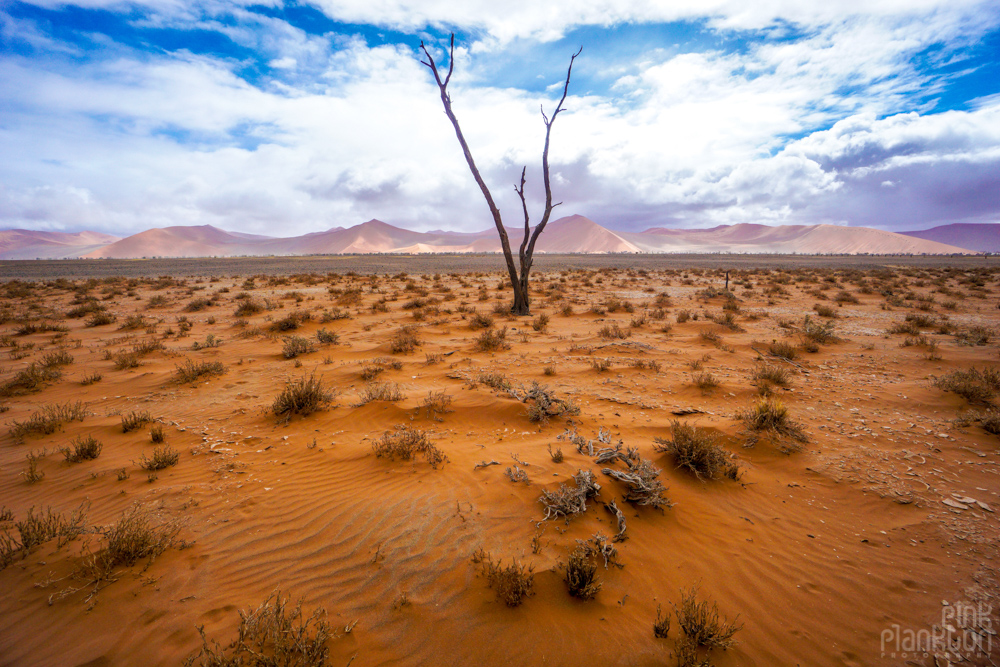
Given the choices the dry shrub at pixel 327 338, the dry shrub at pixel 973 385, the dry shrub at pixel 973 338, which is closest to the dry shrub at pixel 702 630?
the dry shrub at pixel 973 385

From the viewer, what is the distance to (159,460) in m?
4.38

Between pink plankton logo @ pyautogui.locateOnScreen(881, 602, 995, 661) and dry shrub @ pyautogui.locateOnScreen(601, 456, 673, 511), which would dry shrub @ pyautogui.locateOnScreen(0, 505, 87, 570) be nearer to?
dry shrub @ pyautogui.locateOnScreen(601, 456, 673, 511)

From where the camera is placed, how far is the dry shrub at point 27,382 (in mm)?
6773

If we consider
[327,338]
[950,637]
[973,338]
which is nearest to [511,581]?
[950,637]

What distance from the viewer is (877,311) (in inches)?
540

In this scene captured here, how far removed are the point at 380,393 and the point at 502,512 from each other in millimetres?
3280

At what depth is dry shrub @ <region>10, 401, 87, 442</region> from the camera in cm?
516

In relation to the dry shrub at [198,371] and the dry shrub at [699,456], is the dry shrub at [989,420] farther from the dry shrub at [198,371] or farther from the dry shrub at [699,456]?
the dry shrub at [198,371]

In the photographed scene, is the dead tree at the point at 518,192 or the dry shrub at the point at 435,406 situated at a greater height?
the dead tree at the point at 518,192

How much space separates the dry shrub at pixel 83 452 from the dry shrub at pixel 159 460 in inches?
25.5

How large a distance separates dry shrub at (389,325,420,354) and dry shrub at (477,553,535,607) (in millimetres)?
6481

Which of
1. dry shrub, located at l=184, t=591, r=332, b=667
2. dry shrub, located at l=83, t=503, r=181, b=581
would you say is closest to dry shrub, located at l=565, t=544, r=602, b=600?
dry shrub, located at l=184, t=591, r=332, b=667

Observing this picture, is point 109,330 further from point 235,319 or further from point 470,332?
point 470,332

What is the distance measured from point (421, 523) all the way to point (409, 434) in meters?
1.49
